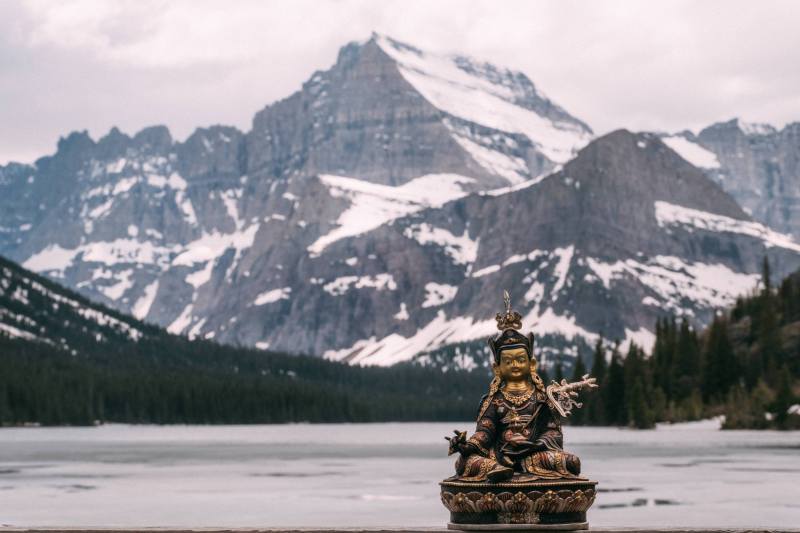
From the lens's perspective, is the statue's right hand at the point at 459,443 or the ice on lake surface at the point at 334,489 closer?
the statue's right hand at the point at 459,443

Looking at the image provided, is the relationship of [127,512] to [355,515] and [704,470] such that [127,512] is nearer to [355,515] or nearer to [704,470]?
[355,515]

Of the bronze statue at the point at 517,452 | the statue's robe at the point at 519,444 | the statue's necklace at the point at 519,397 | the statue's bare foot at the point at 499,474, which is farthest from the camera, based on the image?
the statue's necklace at the point at 519,397

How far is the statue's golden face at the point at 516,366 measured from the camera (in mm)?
33750

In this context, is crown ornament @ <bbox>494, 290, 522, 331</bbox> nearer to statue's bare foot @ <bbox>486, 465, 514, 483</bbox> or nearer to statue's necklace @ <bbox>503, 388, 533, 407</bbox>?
statue's necklace @ <bbox>503, 388, 533, 407</bbox>

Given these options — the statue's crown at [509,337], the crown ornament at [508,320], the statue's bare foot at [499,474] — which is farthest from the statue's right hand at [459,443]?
the crown ornament at [508,320]

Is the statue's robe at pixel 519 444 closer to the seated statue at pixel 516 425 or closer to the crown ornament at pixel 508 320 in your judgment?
the seated statue at pixel 516 425

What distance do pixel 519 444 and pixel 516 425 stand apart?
63cm

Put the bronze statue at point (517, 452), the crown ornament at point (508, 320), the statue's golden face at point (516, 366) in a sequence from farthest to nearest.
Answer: the crown ornament at point (508, 320), the statue's golden face at point (516, 366), the bronze statue at point (517, 452)

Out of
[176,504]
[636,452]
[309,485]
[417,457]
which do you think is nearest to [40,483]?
[309,485]

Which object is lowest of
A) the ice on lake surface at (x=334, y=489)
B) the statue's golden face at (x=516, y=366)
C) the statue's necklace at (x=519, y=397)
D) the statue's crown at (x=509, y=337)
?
the ice on lake surface at (x=334, y=489)

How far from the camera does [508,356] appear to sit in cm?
3388

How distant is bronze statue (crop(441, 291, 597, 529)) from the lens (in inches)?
1262

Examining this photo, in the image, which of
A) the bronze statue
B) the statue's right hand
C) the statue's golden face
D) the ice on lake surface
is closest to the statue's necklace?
the bronze statue

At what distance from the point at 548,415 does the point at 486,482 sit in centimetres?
224
